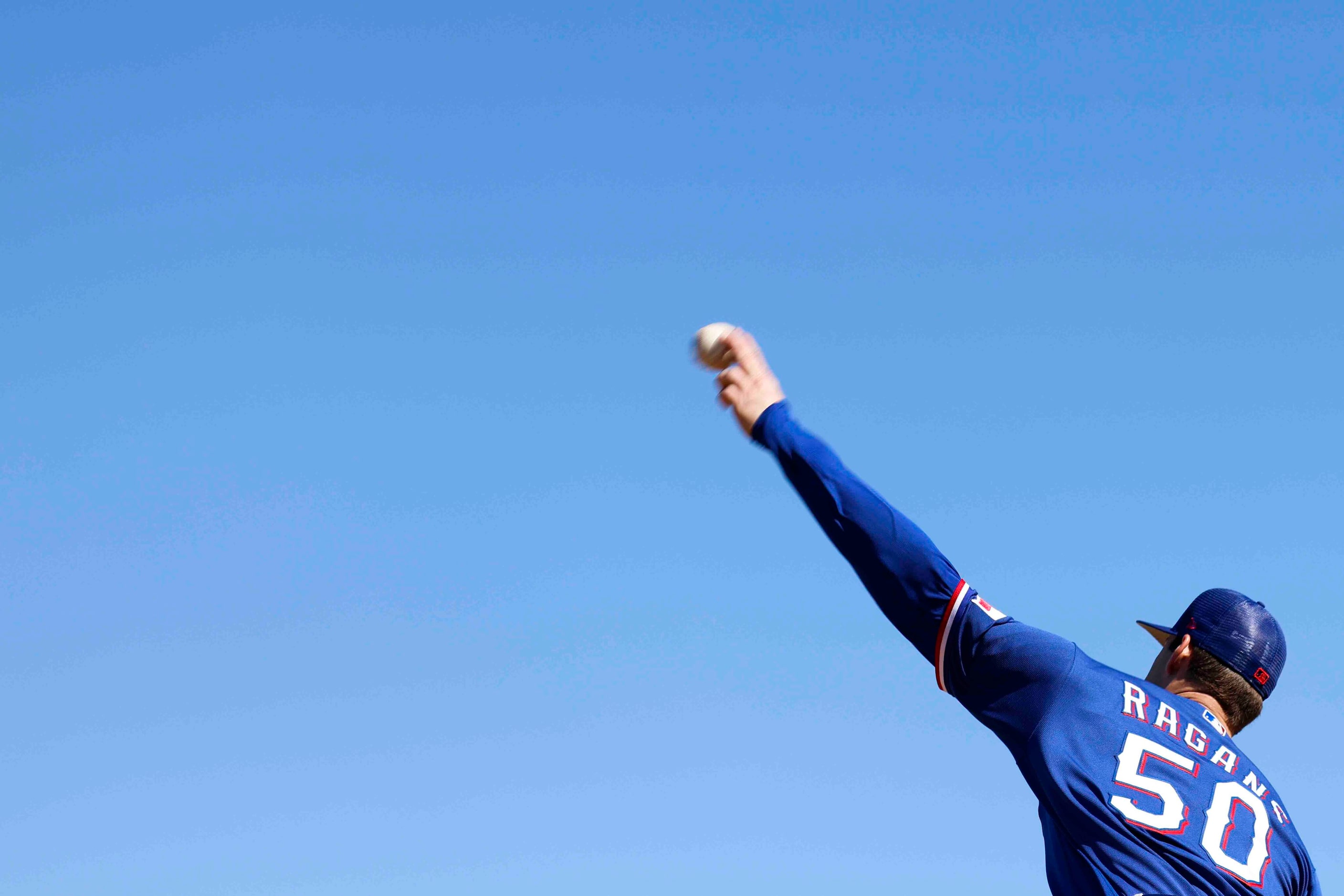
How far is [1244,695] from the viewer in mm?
5363

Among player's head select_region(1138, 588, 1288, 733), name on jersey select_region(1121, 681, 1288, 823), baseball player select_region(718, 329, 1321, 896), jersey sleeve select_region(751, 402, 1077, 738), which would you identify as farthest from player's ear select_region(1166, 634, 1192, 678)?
jersey sleeve select_region(751, 402, 1077, 738)

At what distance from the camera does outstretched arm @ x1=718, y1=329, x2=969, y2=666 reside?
13.7 ft

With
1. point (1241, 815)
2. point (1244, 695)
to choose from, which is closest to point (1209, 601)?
point (1244, 695)

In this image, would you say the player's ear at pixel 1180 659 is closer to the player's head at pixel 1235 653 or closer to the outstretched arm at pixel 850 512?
the player's head at pixel 1235 653

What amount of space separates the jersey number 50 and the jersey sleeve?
1.17 feet

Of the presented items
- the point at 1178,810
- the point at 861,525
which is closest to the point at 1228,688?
the point at 1178,810

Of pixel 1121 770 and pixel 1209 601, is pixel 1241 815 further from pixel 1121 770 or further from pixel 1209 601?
pixel 1209 601

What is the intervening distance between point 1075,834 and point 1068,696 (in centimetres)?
47

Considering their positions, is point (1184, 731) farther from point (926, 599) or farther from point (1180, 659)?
point (926, 599)

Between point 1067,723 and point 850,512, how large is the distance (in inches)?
42.7

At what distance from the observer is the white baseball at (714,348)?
174 inches

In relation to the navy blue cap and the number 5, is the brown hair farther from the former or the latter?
the number 5

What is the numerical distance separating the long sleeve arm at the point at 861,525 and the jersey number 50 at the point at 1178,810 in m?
0.86

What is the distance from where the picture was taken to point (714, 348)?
443 centimetres
